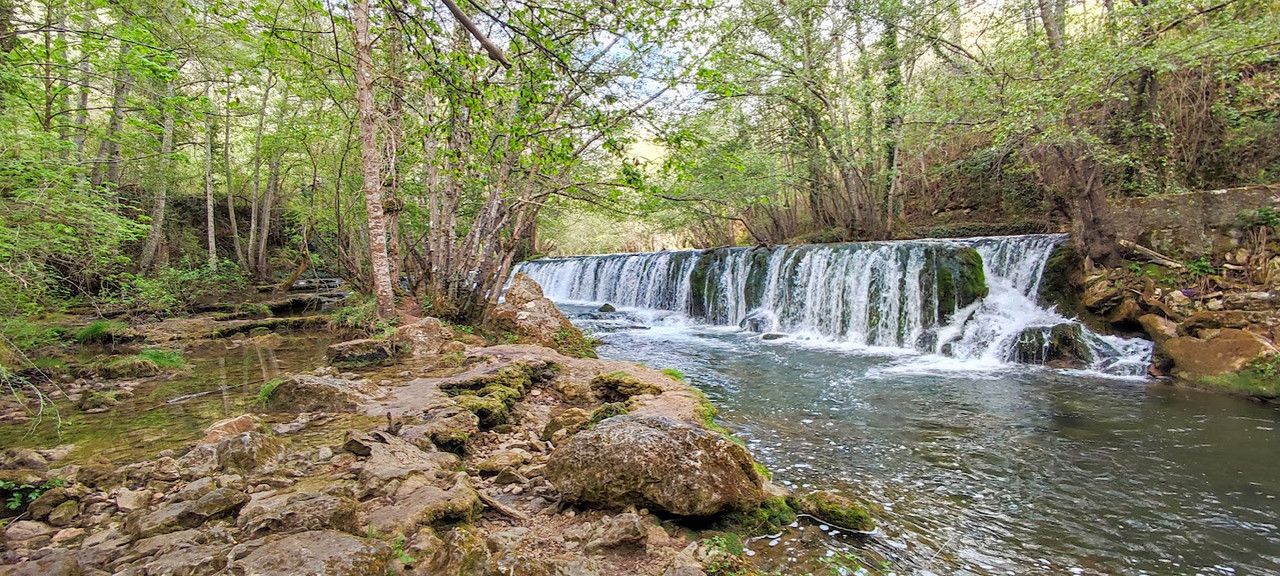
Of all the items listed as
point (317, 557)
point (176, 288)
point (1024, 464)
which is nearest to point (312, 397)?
point (317, 557)

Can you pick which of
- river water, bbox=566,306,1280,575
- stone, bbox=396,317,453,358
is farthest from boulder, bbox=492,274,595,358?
river water, bbox=566,306,1280,575

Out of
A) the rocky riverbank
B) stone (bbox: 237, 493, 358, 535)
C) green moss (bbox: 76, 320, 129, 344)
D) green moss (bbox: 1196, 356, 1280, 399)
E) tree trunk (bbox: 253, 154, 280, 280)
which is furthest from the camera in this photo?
tree trunk (bbox: 253, 154, 280, 280)

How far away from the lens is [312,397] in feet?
14.1

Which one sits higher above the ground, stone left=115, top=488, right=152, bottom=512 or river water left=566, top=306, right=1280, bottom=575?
stone left=115, top=488, right=152, bottom=512

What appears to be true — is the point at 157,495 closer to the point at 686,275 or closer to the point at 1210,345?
the point at 1210,345

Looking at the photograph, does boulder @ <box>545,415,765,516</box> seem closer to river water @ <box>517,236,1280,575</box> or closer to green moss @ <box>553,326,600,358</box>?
river water @ <box>517,236,1280,575</box>

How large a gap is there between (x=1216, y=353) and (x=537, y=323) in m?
9.04

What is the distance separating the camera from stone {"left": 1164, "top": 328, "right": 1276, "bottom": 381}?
6.10 m

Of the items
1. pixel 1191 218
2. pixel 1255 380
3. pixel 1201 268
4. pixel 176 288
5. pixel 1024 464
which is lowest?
pixel 1024 464

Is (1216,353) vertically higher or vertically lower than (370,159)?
lower

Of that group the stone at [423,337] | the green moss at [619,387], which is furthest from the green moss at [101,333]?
the green moss at [619,387]

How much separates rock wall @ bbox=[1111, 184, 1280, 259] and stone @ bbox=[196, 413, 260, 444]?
11.2 meters

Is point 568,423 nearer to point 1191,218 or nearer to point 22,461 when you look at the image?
point 22,461

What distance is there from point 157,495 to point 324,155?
1367cm
